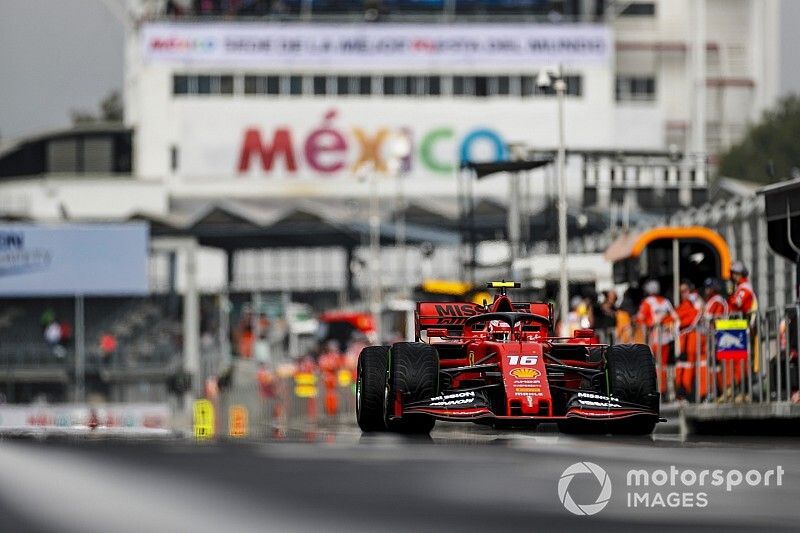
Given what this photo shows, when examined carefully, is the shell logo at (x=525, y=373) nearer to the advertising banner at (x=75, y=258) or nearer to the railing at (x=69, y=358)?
the railing at (x=69, y=358)

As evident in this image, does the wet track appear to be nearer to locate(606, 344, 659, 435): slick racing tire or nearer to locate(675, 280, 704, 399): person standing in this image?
locate(606, 344, 659, 435): slick racing tire

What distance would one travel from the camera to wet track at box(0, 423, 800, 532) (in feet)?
33.5

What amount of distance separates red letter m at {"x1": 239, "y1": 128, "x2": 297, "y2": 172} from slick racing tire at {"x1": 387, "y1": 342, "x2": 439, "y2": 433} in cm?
9279

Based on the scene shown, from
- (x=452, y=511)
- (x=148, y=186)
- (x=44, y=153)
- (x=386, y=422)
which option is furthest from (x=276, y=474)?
(x=44, y=153)

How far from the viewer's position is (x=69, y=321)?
3639 inches

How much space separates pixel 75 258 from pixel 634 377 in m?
72.7

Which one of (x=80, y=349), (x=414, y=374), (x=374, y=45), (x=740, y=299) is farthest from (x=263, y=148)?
(x=414, y=374)

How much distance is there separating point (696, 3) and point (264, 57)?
85.9 ft

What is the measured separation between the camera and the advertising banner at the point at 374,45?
11175 centimetres

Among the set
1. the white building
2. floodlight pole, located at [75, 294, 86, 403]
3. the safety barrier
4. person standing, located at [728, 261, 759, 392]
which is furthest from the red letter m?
person standing, located at [728, 261, 759, 392]

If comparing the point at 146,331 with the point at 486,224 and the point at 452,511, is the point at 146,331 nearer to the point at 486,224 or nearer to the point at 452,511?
the point at 486,224

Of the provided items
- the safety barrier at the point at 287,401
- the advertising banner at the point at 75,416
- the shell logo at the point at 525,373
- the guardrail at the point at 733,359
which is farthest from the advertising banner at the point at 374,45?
the shell logo at the point at 525,373

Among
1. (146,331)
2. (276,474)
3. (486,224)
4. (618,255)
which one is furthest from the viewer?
(486,224)

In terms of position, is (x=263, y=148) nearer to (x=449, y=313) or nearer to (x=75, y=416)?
(x=75, y=416)
